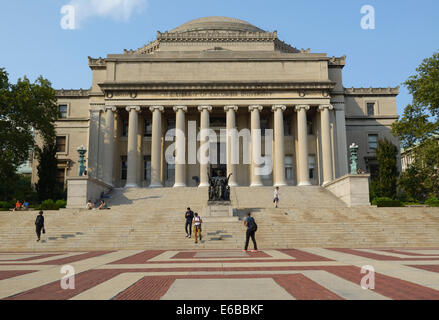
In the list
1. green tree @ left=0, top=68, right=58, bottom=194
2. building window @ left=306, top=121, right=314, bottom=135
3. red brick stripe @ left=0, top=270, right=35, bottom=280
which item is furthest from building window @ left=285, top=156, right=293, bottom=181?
red brick stripe @ left=0, top=270, right=35, bottom=280

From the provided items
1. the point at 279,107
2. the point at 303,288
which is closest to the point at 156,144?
the point at 279,107

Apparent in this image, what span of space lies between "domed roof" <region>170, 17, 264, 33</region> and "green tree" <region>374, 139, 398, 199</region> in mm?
28645

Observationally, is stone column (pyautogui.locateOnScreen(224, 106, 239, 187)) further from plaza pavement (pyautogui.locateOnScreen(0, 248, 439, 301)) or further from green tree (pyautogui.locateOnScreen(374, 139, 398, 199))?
plaza pavement (pyautogui.locateOnScreen(0, 248, 439, 301))

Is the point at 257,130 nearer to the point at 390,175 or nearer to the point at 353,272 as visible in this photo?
the point at 390,175

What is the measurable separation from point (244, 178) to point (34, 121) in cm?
2505

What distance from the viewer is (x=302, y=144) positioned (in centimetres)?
4409

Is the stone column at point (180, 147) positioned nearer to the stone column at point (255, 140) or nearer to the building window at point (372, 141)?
the stone column at point (255, 140)

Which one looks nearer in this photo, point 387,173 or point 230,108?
point 387,173

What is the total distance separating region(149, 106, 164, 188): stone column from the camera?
143 ft

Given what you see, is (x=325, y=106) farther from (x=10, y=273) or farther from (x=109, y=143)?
(x=10, y=273)

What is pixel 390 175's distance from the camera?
41.8 m

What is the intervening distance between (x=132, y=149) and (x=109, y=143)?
3.17 metres

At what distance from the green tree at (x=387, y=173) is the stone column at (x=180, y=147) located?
22.0m

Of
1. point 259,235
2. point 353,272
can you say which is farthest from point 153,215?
point 353,272
